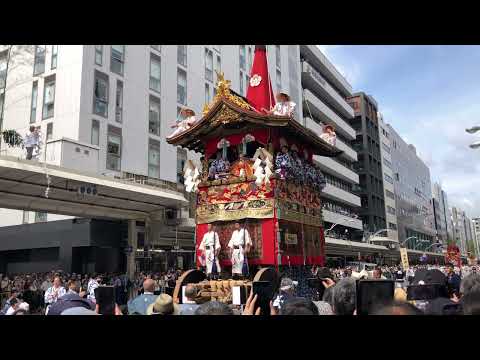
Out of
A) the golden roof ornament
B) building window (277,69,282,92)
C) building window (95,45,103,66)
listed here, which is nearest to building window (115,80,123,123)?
building window (95,45,103,66)

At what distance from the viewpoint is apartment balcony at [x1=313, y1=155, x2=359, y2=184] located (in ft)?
179

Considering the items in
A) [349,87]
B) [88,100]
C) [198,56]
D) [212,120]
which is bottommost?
[212,120]

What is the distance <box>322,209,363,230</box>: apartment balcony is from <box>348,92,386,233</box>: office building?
8329 millimetres

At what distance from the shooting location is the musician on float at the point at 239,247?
11.8m

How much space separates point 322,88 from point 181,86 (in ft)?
91.8

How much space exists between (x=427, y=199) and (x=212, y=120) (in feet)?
370

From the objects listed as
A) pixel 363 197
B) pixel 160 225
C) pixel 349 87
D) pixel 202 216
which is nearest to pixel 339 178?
pixel 363 197

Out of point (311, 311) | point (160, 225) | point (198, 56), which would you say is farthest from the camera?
point (198, 56)

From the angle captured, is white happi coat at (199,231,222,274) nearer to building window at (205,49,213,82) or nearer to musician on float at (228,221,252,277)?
musician on float at (228,221,252,277)

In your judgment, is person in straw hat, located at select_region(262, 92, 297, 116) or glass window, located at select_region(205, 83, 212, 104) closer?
person in straw hat, located at select_region(262, 92, 297, 116)

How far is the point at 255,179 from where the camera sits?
12484 millimetres

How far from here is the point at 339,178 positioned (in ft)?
202
